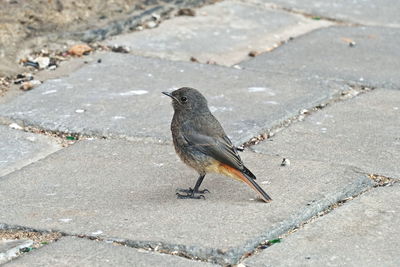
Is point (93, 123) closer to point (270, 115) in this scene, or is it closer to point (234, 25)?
point (270, 115)

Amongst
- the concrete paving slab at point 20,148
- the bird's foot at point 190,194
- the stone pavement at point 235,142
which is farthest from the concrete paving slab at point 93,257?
the concrete paving slab at point 20,148

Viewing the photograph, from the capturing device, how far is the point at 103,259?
134 inches

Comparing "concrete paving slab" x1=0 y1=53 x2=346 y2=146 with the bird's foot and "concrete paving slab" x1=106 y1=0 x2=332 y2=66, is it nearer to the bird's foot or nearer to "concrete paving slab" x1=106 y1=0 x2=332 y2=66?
"concrete paving slab" x1=106 y1=0 x2=332 y2=66

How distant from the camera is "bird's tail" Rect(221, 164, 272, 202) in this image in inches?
155

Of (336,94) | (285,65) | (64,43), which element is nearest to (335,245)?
(336,94)

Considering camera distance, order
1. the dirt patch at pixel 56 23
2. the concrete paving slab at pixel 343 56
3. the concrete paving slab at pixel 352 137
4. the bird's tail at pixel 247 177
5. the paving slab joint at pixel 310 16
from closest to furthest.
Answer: the bird's tail at pixel 247 177, the concrete paving slab at pixel 352 137, the concrete paving slab at pixel 343 56, the dirt patch at pixel 56 23, the paving slab joint at pixel 310 16

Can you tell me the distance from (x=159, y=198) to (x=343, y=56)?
104 inches

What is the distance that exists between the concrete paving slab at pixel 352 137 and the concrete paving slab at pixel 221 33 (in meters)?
1.20

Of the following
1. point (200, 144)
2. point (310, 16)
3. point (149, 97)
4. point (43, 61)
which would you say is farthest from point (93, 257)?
point (310, 16)

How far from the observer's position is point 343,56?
20.5ft

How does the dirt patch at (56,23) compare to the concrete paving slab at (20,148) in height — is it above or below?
above

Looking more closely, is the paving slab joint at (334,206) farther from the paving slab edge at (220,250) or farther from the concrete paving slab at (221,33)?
the concrete paving slab at (221,33)

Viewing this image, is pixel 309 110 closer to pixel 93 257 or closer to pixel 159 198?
pixel 159 198

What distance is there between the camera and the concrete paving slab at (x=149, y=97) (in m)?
4.96
